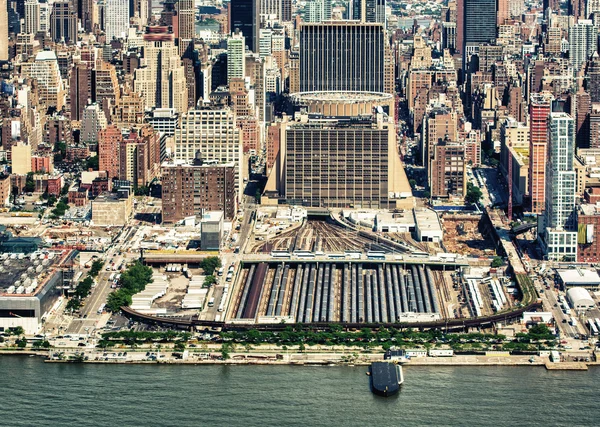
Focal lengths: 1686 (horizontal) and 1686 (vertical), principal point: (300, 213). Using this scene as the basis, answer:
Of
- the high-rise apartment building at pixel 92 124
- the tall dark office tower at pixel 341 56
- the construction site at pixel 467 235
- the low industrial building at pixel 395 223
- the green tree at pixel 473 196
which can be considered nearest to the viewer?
the construction site at pixel 467 235

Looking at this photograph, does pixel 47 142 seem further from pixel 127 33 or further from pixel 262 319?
pixel 127 33

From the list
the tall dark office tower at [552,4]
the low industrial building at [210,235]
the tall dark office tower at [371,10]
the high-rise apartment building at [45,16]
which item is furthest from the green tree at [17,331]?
the tall dark office tower at [552,4]

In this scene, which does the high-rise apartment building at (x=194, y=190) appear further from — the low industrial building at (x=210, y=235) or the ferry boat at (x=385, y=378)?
the ferry boat at (x=385, y=378)

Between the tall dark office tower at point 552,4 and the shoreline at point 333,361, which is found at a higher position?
the tall dark office tower at point 552,4

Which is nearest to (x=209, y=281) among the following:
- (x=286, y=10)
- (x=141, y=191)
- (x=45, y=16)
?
(x=141, y=191)

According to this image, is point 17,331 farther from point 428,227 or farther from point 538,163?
point 538,163

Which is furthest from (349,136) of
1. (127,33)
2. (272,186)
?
(127,33)
